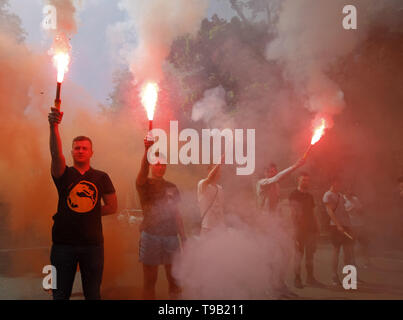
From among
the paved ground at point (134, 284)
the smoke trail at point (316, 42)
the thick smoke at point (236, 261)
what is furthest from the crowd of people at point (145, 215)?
the smoke trail at point (316, 42)

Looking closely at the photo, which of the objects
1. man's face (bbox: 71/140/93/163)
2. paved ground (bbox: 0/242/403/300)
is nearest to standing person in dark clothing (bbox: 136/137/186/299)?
man's face (bbox: 71/140/93/163)

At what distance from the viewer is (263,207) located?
4.55 m

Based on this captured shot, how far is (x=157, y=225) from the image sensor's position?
335 cm

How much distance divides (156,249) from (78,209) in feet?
2.58

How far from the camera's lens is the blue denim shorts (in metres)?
3.30

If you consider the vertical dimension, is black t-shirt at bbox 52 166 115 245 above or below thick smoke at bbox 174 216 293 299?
above

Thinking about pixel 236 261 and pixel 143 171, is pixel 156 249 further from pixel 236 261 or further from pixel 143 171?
pixel 236 261

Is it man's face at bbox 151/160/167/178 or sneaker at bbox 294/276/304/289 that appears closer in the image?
man's face at bbox 151/160/167/178

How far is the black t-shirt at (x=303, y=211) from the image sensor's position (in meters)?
4.64

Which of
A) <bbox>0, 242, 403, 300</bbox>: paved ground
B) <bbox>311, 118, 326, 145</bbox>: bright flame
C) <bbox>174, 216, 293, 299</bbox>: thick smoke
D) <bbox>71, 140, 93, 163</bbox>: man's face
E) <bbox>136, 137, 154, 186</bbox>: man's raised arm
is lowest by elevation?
<bbox>0, 242, 403, 300</bbox>: paved ground

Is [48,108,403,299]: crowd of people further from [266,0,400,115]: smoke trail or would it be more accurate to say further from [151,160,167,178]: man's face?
[266,0,400,115]: smoke trail

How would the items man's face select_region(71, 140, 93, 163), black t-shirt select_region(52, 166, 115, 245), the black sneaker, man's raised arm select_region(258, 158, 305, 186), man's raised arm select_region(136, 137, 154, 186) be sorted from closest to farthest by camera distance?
1. black t-shirt select_region(52, 166, 115, 245)
2. man's face select_region(71, 140, 93, 163)
3. man's raised arm select_region(136, 137, 154, 186)
4. man's raised arm select_region(258, 158, 305, 186)
5. the black sneaker
